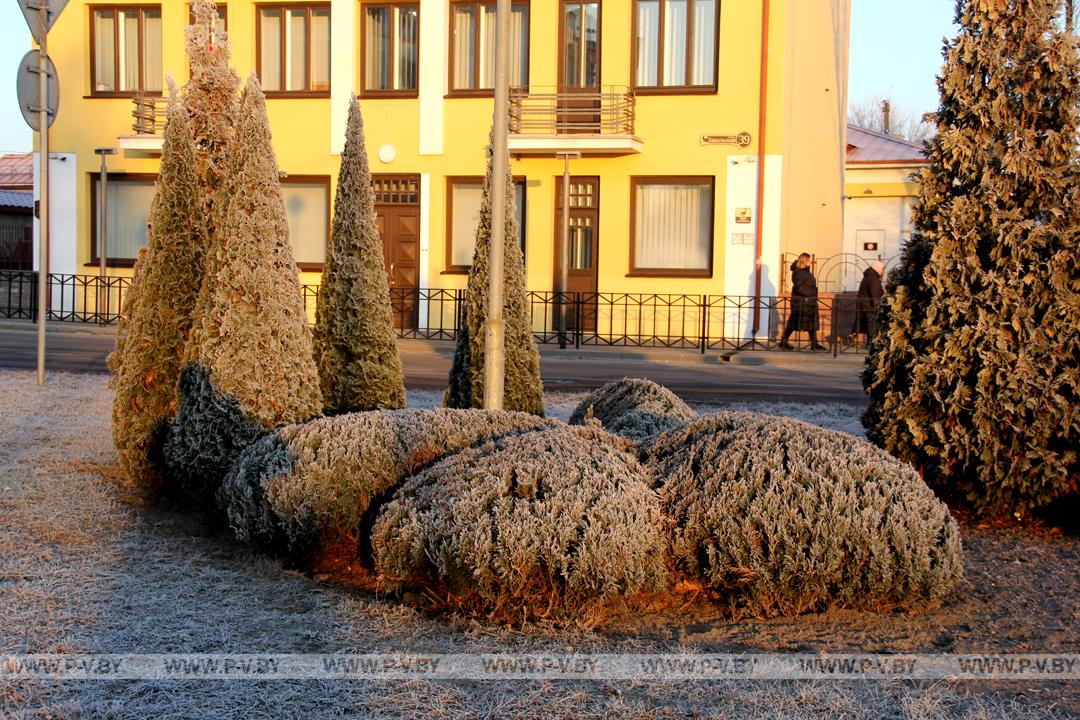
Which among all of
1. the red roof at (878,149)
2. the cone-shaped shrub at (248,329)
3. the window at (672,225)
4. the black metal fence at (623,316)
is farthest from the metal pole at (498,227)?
the red roof at (878,149)

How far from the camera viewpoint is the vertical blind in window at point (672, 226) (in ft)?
74.2

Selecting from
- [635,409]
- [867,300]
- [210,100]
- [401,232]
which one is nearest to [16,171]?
[401,232]

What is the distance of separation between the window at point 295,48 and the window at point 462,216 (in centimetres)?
356

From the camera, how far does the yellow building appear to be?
72.3ft

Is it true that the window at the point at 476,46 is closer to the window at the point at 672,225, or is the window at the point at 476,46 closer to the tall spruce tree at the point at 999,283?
the window at the point at 672,225

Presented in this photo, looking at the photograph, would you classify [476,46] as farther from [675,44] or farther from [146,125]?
[146,125]

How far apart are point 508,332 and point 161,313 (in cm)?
239

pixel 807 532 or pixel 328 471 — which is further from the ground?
pixel 328 471

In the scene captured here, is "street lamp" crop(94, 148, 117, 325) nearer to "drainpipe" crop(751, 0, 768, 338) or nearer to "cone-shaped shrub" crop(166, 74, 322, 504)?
"drainpipe" crop(751, 0, 768, 338)

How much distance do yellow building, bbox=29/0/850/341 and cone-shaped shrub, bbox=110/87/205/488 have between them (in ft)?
48.6

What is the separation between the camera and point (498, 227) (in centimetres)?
723
